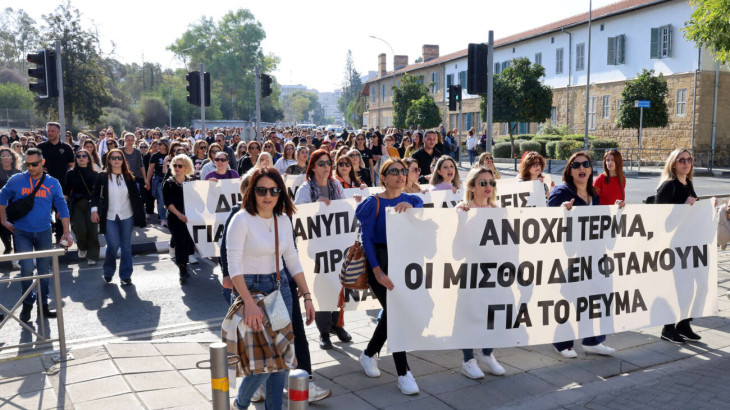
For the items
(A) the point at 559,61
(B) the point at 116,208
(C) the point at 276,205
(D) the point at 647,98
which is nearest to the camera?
(C) the point at 276,205

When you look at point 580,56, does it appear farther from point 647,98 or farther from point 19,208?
point 19,208

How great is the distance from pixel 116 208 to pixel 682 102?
31.2m

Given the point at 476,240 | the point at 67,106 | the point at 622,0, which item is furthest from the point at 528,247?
the point at 67,106

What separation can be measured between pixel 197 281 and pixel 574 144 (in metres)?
26.3

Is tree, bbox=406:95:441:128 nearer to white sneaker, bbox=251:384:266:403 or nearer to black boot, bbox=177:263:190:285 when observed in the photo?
black boot, bbox=177:263:190:285

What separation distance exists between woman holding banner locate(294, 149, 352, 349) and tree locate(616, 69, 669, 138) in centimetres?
2744

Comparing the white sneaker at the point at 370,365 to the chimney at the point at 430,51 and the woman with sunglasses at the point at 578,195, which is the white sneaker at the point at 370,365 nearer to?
the woman with sunglasses at the point at 578,195

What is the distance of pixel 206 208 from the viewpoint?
8.66 metres

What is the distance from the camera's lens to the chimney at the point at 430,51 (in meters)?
68.1

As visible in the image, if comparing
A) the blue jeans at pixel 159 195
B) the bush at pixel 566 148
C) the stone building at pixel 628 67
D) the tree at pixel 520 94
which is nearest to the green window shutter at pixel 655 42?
the stone building at pixel 628 67

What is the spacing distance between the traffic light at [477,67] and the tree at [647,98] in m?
22.5

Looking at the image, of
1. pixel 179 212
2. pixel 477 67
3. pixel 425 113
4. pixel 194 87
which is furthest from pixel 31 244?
pixel 425 113

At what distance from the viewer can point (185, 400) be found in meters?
4.65

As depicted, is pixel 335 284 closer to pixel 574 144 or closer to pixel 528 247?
pixel 528 247
